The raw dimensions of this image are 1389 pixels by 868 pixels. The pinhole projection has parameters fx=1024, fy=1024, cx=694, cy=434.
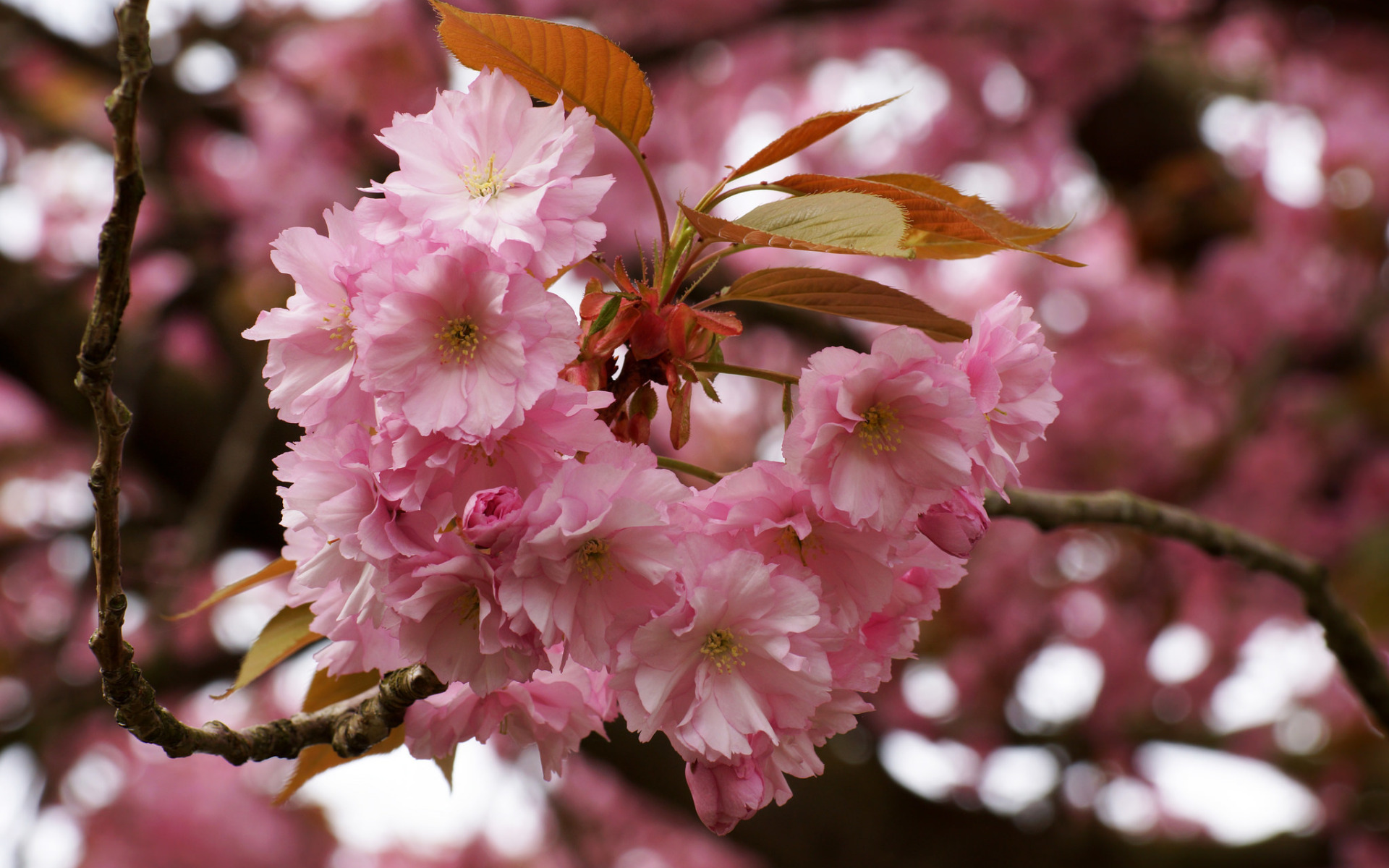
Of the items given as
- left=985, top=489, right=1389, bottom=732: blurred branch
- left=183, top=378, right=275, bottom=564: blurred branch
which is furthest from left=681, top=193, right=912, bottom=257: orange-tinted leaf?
left=183, top=378, right=275, bottom=564: blurred branch

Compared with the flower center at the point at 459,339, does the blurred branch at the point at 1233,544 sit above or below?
below

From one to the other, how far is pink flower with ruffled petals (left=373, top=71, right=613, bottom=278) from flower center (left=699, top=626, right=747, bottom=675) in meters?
0.29

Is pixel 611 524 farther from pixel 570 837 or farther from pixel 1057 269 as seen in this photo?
pixel 1057 269

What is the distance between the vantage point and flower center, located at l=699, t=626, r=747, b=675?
0.75 metres

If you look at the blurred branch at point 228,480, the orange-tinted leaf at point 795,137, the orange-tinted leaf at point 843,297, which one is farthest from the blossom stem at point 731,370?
the blurred branch at point 228,480

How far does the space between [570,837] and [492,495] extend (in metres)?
3.16

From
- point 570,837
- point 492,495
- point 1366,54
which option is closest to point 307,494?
point 492,495

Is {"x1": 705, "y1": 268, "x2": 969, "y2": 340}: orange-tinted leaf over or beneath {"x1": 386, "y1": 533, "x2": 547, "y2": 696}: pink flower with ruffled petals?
over

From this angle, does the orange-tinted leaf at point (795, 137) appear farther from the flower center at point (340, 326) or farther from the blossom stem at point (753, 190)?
the flower center at point (340, 326)

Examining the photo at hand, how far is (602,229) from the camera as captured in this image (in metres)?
0.74

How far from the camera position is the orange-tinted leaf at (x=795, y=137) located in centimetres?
84

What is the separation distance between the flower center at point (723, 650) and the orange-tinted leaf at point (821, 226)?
0.28m

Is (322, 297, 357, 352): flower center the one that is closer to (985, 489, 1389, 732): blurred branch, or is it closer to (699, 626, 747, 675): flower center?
(699, 626, 747, 675): flower center

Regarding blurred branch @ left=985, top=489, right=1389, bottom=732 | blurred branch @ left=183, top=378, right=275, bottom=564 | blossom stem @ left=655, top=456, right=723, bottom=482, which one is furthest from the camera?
blurred branch @ left=183, top=378, right=275, bottom=564
